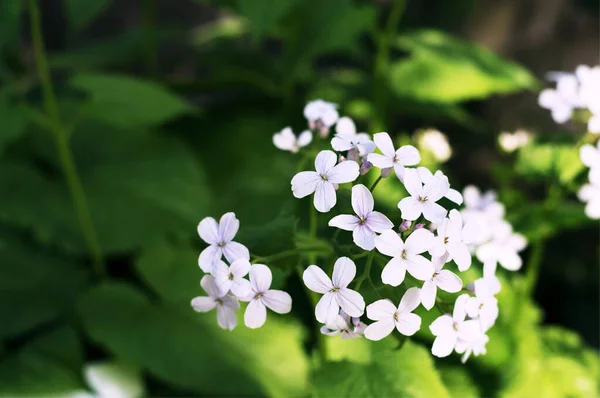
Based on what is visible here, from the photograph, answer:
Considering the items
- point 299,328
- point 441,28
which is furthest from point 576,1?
point 299,328

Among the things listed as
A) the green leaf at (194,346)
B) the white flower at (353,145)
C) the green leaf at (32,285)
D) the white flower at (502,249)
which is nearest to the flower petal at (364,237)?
the white flower at (353,145)

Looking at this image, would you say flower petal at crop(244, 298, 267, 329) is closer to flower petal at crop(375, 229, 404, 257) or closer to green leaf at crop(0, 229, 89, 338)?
flower petal at crop(375, 229, 404, 257)

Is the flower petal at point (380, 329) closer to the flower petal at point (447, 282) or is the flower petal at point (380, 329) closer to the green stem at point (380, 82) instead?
the flower petal at point (447, 282)

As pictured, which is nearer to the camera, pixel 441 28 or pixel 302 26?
pixel 302 26

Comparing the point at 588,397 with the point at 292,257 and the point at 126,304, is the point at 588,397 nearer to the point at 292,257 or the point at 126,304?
the point at 292,257

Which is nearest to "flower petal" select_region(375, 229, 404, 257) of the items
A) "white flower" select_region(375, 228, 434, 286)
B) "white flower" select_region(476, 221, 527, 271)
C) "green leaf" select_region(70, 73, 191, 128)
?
"white flower" select_region(375, 228, 434, 286)

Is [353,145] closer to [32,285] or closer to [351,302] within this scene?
[351,302]

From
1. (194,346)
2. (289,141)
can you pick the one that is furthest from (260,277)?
(194,346)
